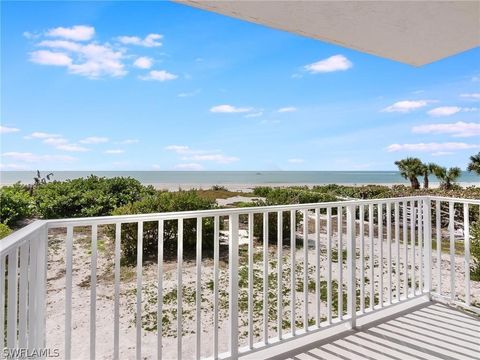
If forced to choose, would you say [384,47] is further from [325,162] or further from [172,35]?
[325,162]

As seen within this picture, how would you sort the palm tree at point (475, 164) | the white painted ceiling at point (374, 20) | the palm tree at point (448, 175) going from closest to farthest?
the white painted ceiling at point (374, 20) → the palm tree at point (475, 164) → the palm tree at point (448, 175)

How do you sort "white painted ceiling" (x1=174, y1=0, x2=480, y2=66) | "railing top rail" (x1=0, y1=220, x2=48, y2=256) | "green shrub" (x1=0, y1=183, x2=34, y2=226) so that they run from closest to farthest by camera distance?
"railing top rail" (x1=0, y1=220, x2=48, y2=256)
"white painted ceiling" (x1=174, y1=0, x2=480, y2=66)
"green shrub" (x1=0, y1=183, x2=34, y2=226)

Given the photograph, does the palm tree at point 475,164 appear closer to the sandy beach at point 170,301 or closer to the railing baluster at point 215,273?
the sandy beach at point 170,301

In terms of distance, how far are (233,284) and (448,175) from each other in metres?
17.3

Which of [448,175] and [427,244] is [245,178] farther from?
[427,244]

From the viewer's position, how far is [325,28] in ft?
7.39

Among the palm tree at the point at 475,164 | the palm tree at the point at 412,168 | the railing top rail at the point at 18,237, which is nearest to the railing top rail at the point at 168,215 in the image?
the railing top rail at the point at 18,237

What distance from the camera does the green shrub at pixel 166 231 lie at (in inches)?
175

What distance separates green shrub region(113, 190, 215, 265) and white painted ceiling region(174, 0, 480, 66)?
308 cm

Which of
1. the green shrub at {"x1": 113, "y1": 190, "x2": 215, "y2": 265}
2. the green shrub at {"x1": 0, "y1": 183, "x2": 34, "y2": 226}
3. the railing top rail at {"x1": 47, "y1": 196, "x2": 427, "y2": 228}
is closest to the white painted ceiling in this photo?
the railing top rail at {"x1": 47, "y1": 196, "x2": 427, "y2": 228}

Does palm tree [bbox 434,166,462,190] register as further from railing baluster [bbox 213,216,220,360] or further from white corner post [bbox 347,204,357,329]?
railing baluster [bbox 213,216,220,360]

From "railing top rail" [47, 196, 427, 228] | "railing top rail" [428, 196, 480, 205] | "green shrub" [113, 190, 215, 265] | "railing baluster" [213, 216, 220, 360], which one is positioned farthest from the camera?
"green shrub" [113, 190, 215, 265]

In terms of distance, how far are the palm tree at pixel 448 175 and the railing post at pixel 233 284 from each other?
16.6 metres

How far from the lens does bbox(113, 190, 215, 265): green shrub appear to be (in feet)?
14.6
